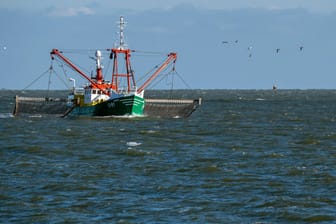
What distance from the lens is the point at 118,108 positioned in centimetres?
7212

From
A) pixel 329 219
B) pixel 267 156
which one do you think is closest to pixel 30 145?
pixel 267 156

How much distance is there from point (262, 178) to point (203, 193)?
4178mm

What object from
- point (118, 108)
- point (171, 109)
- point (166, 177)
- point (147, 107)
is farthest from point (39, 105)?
point (166, 177)

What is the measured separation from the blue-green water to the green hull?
14441mm

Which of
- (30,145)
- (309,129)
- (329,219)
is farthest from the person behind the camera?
(309,129)

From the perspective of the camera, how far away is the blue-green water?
25.5 meters

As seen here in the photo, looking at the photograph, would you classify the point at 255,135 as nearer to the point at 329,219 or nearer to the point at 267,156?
the point at 267,156

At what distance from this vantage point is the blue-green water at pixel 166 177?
25.5m

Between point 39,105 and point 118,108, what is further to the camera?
point 39,105

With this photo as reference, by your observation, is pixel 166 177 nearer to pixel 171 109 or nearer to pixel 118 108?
pixel 118 108

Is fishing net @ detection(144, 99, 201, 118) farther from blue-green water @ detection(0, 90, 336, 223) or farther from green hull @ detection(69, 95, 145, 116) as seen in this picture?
blue-green water @ detection(0, 90, 336, 223)

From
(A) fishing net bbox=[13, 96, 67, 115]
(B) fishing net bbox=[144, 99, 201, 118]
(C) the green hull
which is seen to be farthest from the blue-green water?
(A) fishing net bbox=[13, 96, 67, 115]

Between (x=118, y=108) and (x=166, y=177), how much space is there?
39.8m

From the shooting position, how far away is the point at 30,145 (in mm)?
46625
